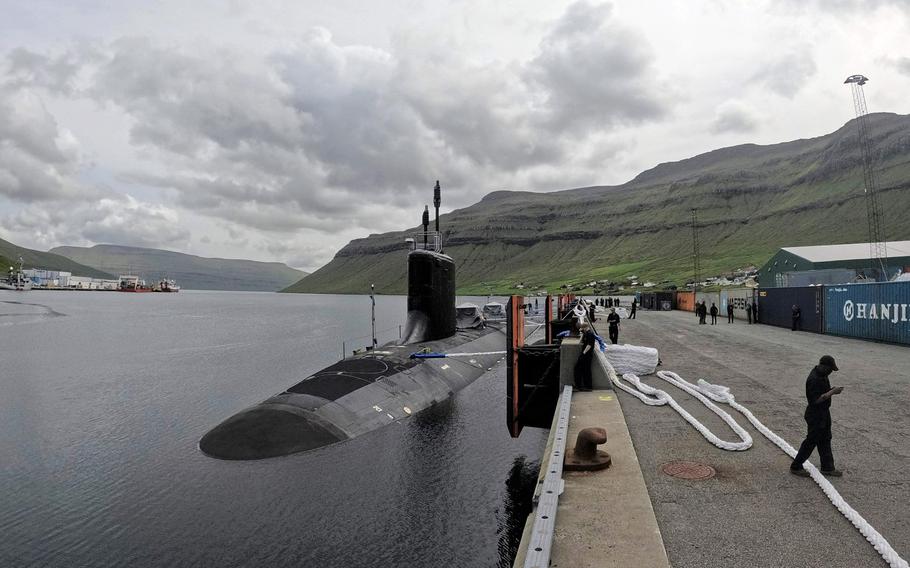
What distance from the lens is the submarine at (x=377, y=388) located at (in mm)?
16953

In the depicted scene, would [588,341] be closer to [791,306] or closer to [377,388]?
[377,388]

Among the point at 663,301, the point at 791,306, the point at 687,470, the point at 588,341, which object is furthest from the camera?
the point at 663,301

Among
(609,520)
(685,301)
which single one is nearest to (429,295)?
(609,520)

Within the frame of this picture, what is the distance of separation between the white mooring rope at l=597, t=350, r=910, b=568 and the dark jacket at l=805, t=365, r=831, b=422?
2.55 ft

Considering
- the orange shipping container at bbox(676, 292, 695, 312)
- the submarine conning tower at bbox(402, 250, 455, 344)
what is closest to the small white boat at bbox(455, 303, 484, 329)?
the submarine conning tower at bbox(402, 250, 455, 344)

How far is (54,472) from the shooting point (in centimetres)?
1795

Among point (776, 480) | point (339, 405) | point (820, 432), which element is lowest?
point (339, 405)

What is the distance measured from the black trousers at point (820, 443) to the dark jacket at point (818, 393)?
6cm

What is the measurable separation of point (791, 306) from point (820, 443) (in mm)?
34002

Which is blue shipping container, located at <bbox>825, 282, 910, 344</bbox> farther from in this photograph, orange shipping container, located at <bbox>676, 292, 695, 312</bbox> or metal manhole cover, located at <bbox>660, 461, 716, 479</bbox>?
orange shipping container, located at <bbox>676, 292, 695, 312</bbox>

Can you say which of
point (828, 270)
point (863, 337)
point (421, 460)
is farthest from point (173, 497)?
point (828, 270)

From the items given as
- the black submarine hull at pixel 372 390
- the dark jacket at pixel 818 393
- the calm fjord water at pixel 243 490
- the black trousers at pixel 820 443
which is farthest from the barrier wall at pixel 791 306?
the black trousers at pixel 820 443

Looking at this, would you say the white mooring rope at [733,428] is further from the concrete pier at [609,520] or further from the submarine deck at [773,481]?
the concrete pier at [609,520]

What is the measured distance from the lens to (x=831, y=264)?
2045 inches
